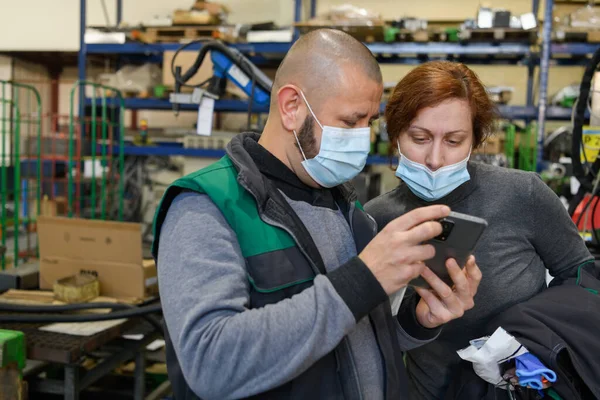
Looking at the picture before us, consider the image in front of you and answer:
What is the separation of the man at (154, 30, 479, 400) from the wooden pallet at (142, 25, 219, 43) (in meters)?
4.15

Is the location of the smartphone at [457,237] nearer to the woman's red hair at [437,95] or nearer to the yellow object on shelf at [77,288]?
the woman's red hair at [437,95]

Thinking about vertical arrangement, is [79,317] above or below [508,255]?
below

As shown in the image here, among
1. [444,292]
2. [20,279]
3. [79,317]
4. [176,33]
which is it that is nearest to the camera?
[444,292]

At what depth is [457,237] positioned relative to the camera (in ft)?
3.13

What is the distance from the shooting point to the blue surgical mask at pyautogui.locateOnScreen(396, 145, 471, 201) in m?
1.49

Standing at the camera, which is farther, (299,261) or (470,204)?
(470,204)

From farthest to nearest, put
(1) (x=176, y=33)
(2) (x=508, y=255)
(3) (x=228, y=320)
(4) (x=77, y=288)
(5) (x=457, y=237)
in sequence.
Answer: (1) (x=176, y=33) < (4) (x=77, y=288) < (2) (x=508, y=255) < (5) (x=457, y=237) < (3) (x=228, y=320)

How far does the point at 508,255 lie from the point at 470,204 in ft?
0.57

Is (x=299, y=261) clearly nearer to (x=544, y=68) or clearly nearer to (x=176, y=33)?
(x=544, y=68)

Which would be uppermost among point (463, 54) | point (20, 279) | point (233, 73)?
point (463, 54)

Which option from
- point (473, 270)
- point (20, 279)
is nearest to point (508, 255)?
point (473, 270)

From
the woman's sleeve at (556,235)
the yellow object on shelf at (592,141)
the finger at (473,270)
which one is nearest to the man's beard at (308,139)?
the finger at (473,270)

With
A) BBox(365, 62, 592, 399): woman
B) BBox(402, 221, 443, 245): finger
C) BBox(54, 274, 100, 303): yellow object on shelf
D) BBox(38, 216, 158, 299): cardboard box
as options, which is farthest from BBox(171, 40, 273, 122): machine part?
BBox(402, 221, 443, 245): finger

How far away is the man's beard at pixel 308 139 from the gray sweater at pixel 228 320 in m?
0.28
